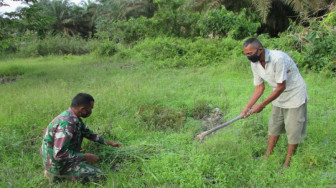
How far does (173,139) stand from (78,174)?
140 cm

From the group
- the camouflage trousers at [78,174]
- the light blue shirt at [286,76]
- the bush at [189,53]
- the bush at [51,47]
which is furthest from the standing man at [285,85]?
the bush at [51,47]

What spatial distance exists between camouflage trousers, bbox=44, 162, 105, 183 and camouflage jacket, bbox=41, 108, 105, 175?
0.05 meters

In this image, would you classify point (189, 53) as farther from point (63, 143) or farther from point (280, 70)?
point (63, 143)

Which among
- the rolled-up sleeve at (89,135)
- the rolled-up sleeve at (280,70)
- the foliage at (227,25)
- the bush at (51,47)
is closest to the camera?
the rolled-up sleeve at (280,70)

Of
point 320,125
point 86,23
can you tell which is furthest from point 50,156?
point 86,23

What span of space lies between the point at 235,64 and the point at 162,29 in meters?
6.43

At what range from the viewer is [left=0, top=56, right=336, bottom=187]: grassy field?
281 cm

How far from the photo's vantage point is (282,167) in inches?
119

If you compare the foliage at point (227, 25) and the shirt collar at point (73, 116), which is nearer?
the shirt collar at point (73, 116)

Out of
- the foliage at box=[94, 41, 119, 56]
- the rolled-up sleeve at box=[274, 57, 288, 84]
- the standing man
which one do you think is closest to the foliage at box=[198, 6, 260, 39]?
the foliage at box=[94, 41, 119, 56]

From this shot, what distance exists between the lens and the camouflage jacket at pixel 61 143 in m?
2.61

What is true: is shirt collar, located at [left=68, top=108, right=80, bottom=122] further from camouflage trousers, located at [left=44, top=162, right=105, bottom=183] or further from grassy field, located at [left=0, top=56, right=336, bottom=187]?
grassy field, located at [left=0, top=56, right=336, bottom=187]

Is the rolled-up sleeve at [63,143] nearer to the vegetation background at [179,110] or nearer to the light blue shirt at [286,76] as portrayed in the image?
the vegetation background at [179,110]

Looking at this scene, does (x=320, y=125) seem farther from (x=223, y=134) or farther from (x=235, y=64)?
(x=235, y=64)
